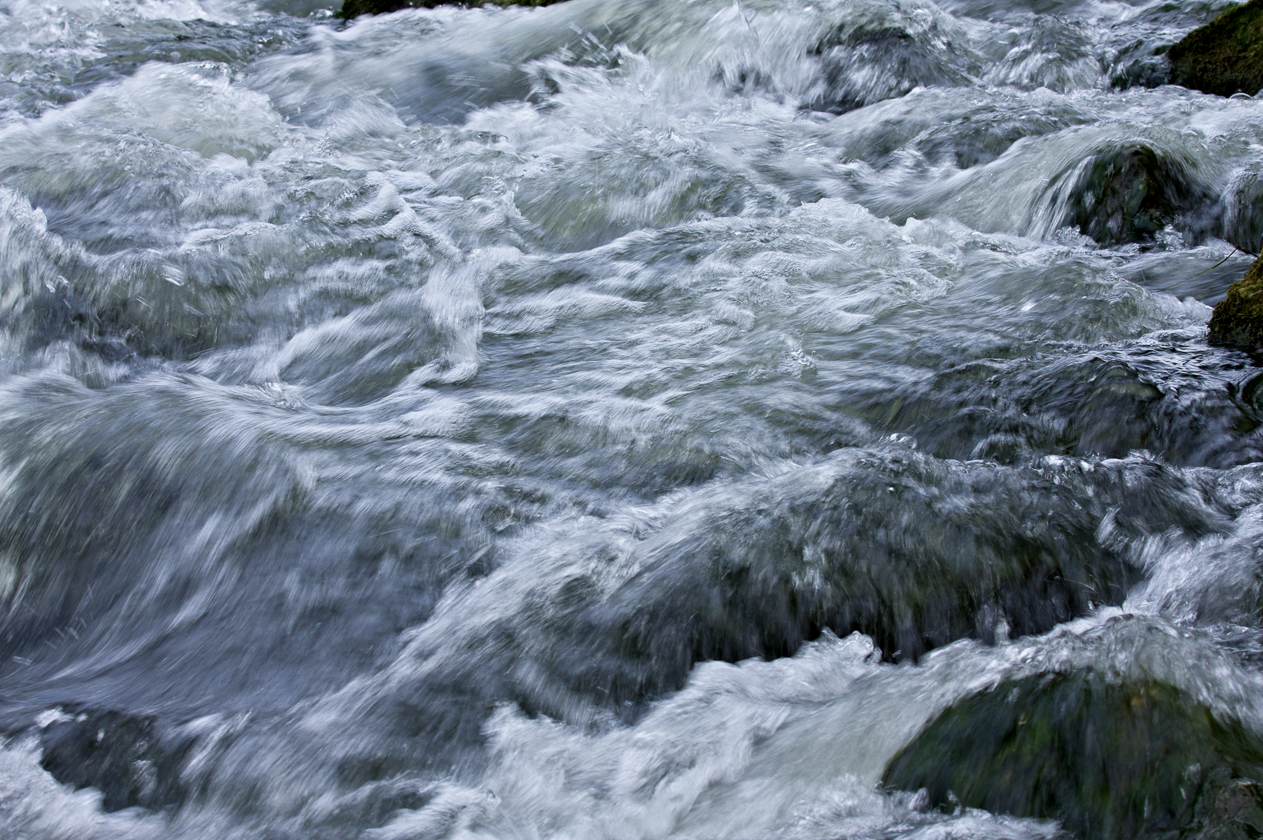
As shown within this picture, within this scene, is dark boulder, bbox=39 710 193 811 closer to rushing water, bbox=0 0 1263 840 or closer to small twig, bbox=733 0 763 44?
rushing water, bbox=0 0 1263 840

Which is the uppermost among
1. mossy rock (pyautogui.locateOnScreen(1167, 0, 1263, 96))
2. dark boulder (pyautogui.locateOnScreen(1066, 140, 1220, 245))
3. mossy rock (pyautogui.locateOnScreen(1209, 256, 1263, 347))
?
mossy rock (pyautogui.locateOnScreen(1167, 0, 1263, 96))

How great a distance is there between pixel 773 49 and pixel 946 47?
3.76ft

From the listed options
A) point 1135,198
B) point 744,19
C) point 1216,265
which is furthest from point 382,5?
point 1216,265

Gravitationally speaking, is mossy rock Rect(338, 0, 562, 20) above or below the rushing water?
above

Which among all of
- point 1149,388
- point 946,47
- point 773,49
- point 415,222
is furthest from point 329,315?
point 946,47

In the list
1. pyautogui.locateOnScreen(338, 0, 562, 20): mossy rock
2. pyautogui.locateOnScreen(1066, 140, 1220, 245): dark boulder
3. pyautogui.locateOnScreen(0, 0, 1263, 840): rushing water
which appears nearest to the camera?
pyautogui.locateOnScreen(0, 0, 1263, 840): rushing water

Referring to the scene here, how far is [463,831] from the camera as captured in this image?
7.01ft

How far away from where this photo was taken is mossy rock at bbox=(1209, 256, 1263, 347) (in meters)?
3.21

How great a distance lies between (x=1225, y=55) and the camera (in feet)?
18.3

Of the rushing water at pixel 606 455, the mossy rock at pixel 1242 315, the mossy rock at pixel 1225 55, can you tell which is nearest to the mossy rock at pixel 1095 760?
the rushing water at pixel 606 455

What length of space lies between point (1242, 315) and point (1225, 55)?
323 cm

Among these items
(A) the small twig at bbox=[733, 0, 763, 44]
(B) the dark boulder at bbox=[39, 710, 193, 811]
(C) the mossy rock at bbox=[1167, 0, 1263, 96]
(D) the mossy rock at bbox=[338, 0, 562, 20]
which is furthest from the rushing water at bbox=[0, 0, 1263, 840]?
(D) the mossy rock at bbox=[338, 0, 562, 20]

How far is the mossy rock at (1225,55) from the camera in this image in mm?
5453

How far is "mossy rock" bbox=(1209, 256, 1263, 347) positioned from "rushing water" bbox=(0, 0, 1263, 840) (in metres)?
0.08
